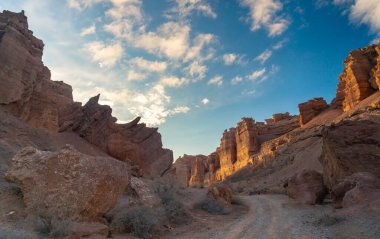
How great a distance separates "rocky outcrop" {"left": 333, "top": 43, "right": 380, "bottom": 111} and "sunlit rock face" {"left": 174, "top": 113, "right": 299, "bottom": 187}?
75.6ft

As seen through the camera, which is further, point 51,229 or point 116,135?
point 116,135

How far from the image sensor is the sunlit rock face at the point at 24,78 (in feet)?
67.0

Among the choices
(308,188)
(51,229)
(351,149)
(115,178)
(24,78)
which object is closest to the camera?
(51,229)

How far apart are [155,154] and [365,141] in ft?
72.2

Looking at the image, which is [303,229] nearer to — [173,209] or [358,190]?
[358,190]

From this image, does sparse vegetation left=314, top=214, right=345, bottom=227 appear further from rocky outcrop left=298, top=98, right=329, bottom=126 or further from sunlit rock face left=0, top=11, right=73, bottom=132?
rocky outcrop left=298, top=98, right=329, bottom=126

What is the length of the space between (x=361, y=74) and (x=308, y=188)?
41.7 metres

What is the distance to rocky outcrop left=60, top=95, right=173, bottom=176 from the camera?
28.6 m

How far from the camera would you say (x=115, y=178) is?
32.2 feet

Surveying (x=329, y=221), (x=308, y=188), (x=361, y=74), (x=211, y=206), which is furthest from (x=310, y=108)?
(x=329, y=221)

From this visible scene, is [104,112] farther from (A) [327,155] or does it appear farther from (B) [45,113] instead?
(A) [327,155]

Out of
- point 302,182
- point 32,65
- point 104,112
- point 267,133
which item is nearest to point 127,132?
point 104,112

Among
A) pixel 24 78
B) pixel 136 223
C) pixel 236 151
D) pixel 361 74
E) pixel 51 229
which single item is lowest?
pixel 136 223

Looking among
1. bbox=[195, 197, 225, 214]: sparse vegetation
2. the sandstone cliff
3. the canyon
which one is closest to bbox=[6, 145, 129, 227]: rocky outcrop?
the canyon
